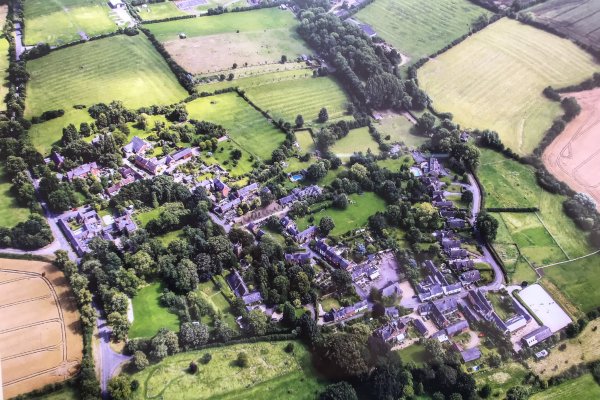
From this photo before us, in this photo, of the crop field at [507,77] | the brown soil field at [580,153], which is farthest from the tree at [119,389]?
the crop field at [507,77]

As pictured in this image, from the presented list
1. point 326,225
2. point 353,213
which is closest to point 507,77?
point 353,213

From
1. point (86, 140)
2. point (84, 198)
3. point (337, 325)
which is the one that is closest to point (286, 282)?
point (337, 325)

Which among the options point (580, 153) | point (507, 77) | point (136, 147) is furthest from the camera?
point (507, 77)

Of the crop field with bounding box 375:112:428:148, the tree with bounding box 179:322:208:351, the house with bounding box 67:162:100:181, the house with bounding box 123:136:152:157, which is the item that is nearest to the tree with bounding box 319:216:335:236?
the tree with bounding box 179:322:208:351

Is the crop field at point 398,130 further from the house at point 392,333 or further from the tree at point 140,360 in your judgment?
the tree at point 140,360

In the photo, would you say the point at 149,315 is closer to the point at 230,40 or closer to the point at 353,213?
the point at 353,213

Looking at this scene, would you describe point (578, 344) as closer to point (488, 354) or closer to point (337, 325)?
point (488, 354)
